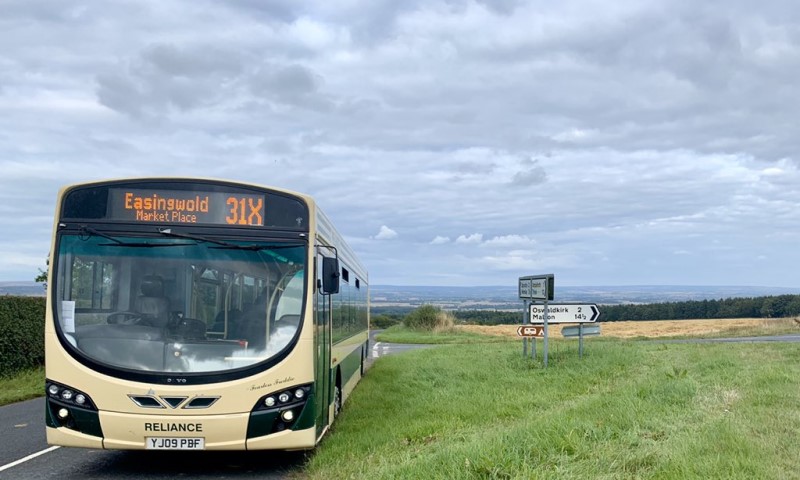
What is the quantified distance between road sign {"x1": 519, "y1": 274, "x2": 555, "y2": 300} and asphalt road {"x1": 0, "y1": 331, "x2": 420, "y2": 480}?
8441 millimetres

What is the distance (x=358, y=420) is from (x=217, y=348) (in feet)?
12.0

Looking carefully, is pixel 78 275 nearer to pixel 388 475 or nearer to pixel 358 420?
pixel 388 475

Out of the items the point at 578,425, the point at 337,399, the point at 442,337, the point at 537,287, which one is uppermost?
the point at 537,287

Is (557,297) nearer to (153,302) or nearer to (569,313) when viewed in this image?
(569,313)

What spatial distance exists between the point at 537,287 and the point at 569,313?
904 mm

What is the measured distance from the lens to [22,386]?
52.5ft

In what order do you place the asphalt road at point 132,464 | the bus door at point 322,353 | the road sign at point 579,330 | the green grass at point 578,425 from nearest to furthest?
the green grass at point 578,425, the asphalt road at point 132,464, the bus door at point 322,353, the road sign at point 579,330

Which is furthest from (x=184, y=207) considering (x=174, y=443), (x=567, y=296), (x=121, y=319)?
(x=567, y=296)

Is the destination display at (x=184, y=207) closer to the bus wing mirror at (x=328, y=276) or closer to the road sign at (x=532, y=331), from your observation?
the bus wing mirror at (x=328, y=276)

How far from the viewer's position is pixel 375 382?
15.5 metres

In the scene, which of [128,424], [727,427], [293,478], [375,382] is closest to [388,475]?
[293,478]

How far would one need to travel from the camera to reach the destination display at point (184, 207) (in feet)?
24.9

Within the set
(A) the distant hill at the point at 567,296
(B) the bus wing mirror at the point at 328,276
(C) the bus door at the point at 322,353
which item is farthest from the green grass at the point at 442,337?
(B) the bus wing mirror at the point at 328,276

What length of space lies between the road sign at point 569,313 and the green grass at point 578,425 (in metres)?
1.63
